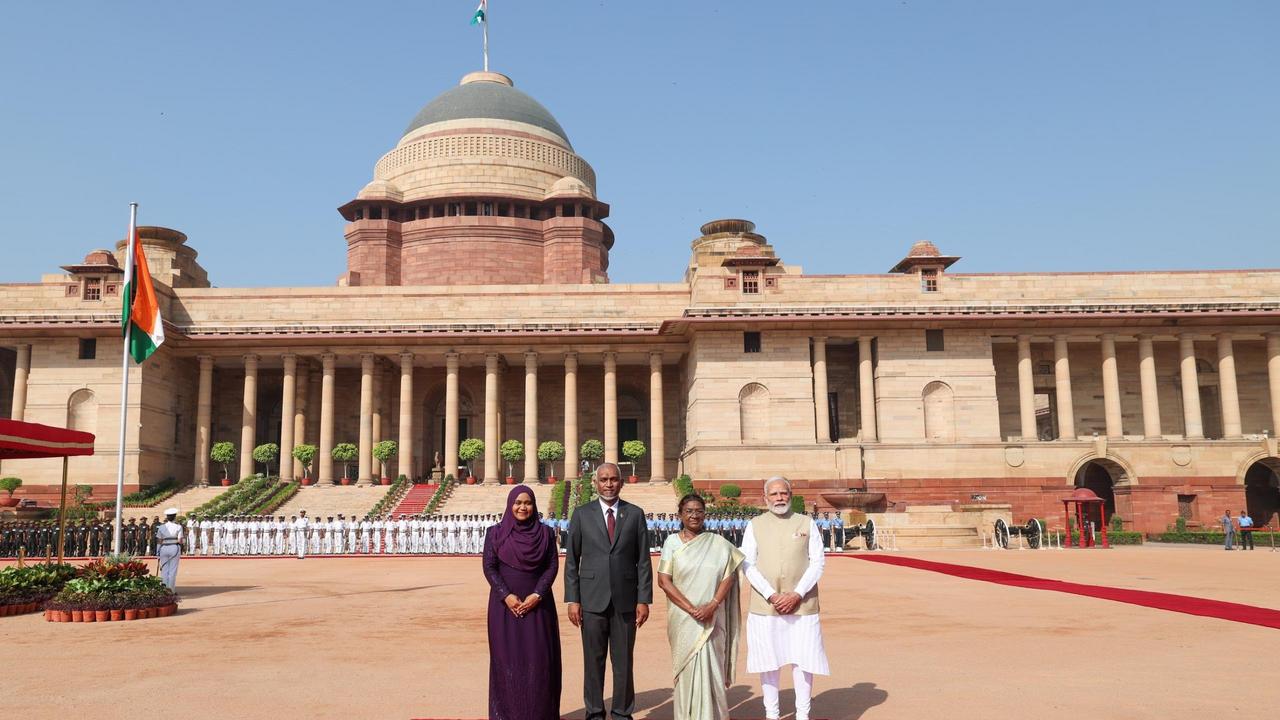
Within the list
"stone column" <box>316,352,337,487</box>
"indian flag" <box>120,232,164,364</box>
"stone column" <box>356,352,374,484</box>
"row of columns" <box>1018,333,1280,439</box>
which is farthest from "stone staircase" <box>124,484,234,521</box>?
"row of columns" <box>1018,333,1280,439</box>

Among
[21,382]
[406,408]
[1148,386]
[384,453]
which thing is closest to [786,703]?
[406,408]

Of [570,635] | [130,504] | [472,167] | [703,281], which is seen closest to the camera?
[570,635]

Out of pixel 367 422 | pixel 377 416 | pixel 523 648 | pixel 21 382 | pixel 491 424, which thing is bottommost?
pixel 523 648

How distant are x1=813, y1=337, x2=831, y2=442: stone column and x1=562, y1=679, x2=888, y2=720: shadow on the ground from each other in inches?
1304

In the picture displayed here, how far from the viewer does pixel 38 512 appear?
35875 mm

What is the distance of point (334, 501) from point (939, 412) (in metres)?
25.9

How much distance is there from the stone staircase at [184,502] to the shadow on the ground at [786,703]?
114 feet

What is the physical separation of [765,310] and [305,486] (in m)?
22.2

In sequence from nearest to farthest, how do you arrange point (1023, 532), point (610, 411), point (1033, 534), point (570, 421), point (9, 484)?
point (1033, 534)
point (1023, 532)
point (9, 484)
point (610, 411)
point (570, 421)

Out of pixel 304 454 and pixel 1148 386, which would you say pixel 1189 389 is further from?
pixel 304 454

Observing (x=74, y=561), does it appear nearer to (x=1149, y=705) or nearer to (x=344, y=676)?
(x=344, y=676)

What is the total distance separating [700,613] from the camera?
7301 mm

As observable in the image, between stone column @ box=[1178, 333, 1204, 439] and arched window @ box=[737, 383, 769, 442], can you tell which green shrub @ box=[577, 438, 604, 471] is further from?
stone column @ box=[1178, 333, 1204, 439]

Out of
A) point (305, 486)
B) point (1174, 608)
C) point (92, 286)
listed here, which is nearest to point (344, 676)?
point (1174, 608)
